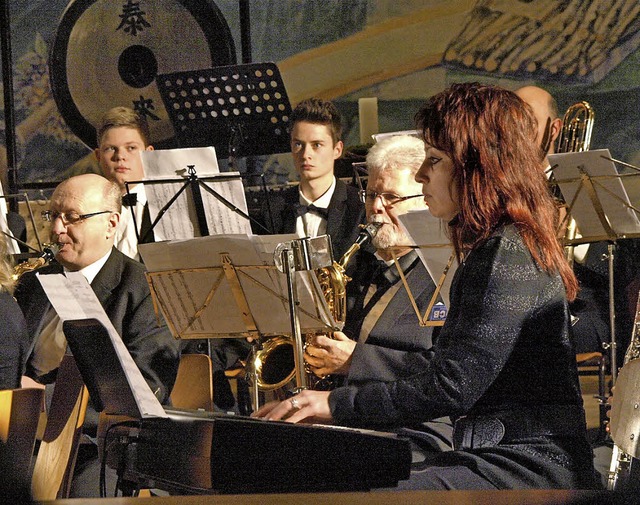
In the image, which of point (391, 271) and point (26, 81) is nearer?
point (391, 271)

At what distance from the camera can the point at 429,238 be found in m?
2.64

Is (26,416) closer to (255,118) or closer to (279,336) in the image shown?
(279,336)

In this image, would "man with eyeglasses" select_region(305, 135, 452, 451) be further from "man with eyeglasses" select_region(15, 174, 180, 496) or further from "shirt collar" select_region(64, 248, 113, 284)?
"shirt collar" select_region(64, 248, 113, 284)

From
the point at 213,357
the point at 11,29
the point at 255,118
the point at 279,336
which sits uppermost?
the point at 11,29

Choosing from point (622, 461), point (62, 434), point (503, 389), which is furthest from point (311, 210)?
point (503, 389)

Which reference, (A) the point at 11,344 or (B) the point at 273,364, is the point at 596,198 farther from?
(A) the point at 11,344

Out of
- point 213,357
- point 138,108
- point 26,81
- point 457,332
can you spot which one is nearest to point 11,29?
point 26,81

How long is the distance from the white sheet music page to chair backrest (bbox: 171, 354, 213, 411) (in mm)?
1132

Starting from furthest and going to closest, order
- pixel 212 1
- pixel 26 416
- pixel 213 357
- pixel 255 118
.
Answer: pixel 212 1, pixel 255 118, pixel 213 357, pixel 26 416

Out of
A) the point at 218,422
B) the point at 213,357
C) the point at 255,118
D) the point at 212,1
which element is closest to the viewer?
the point at 218,422

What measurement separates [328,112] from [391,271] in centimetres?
167

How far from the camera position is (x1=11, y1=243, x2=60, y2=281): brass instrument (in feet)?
11.1

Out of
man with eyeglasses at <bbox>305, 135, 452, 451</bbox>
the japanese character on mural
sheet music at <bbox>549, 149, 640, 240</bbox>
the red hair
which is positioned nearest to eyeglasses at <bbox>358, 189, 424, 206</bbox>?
man with eyeglasses at <bbox>305, 135, 452, 451</bbox>

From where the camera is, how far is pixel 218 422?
5.28ft
